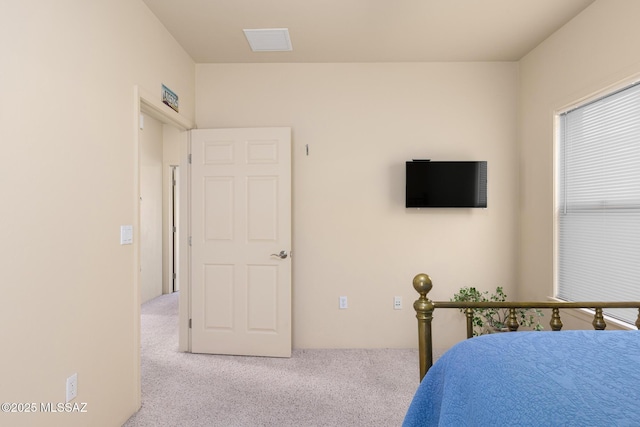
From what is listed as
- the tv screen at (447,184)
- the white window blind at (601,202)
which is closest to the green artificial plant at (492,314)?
the white window blind at (601,202)

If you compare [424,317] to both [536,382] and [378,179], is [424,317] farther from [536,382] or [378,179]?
[378,179]

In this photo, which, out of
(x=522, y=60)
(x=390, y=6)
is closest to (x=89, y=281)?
(x=390, y=6)

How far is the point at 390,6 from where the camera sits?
7.50 ft

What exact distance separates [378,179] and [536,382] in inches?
96.3

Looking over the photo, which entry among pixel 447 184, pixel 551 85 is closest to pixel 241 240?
pixel 447 184

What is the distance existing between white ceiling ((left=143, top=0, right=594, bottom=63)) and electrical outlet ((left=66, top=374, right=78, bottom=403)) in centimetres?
245

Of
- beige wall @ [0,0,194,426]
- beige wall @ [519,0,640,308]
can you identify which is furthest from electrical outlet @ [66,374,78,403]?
beige wall @ [519,0,640,308]

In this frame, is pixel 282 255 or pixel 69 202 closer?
pixel 69 202

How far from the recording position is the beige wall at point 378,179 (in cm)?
313

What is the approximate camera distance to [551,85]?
8.79ft

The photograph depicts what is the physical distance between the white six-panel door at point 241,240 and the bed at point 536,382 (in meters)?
2.01

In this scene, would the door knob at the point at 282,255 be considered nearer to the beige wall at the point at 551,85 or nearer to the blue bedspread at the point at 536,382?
the blue bedspread at the point at 536,382

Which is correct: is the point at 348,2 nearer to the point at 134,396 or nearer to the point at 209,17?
the point at 209,17

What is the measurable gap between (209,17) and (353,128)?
153cm
